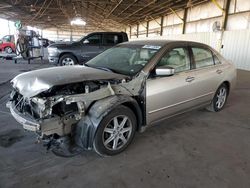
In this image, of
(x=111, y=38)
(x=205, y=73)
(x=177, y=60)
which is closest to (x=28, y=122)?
(x=177, y=60)

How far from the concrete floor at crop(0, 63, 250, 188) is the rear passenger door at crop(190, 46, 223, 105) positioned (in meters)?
0.63

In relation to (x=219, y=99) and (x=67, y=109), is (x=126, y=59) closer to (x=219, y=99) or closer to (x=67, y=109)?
(x=67, y=109)

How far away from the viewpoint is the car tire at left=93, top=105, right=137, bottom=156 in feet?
7.88

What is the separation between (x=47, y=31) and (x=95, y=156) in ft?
165

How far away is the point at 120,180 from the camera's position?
219cm

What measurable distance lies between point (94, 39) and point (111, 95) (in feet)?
22.6

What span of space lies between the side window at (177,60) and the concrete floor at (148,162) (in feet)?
3.41

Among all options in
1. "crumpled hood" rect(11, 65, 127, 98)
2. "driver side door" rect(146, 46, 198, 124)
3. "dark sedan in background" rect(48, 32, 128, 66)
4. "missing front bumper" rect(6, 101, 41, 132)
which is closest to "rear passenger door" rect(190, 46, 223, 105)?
"driver side door" rect(146, 46, 198, 124)

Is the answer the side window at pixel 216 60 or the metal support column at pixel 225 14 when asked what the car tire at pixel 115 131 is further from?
the metal support column at pixel 225 14

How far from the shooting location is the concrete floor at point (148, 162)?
2172 mm

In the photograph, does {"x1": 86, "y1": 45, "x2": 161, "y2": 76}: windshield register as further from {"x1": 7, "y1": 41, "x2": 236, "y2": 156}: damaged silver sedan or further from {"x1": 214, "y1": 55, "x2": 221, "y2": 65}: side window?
{"x1": 214, "y1": 55, "x2": 221, "y2": 65}: side window

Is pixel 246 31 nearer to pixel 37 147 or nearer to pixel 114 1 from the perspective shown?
pixel 114 1

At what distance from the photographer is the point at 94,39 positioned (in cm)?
885

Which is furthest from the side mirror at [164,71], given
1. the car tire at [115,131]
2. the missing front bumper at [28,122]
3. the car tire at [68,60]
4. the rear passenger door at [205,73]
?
the car tire at [68,60]
